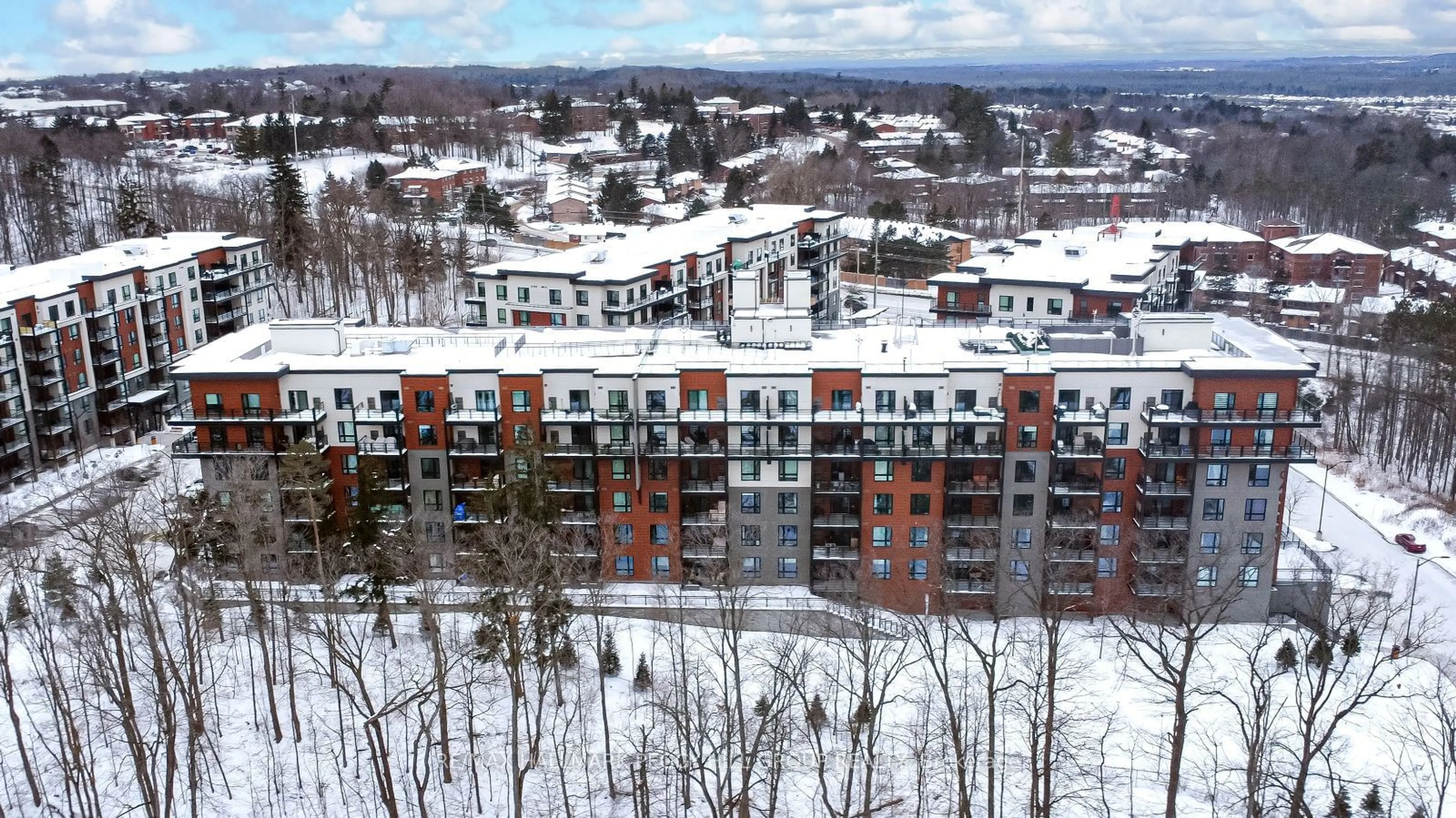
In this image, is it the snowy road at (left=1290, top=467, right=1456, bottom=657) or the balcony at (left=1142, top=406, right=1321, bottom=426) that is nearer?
the balcony at (left=1142, top=406, right=1321, bottom=426)

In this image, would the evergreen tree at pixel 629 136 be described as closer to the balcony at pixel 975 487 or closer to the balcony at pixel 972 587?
the balcony at pixel 975 487

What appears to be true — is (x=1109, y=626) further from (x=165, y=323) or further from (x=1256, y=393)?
(x=165, y=323)

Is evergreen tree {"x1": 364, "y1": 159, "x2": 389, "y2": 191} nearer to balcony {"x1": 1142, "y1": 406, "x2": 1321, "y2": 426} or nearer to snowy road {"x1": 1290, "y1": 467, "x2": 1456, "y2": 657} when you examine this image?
snowy road {"x1": 1290, "y1": 467, "x2": 1456, "y2": 657}

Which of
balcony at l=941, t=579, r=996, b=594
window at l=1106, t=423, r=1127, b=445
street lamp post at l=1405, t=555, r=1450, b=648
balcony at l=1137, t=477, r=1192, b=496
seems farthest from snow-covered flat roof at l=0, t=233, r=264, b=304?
street lamp post at l=1405, t=555, r=1450, b=648

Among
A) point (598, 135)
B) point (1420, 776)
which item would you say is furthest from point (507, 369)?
point (598, 135)

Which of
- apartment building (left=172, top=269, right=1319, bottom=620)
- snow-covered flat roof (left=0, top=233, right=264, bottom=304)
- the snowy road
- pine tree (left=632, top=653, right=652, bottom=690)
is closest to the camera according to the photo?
pine tree (left=632, top=653, right=652, bottom=690)

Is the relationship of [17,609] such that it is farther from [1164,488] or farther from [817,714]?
[1164,488]

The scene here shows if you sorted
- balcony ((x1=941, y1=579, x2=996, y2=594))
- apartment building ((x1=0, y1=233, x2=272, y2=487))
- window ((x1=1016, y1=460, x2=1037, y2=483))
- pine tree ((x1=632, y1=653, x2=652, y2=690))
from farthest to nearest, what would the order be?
apartment building ((x1=0, y1=233, x2=272, y2=487)), balcony ((x1=941, y1=579, x2=996, y2=594)), window ((x1=1016, y1=460, x2=1037, y2=483)), pine tree ((x1=632, y1=653, x2=652, y2=690))
